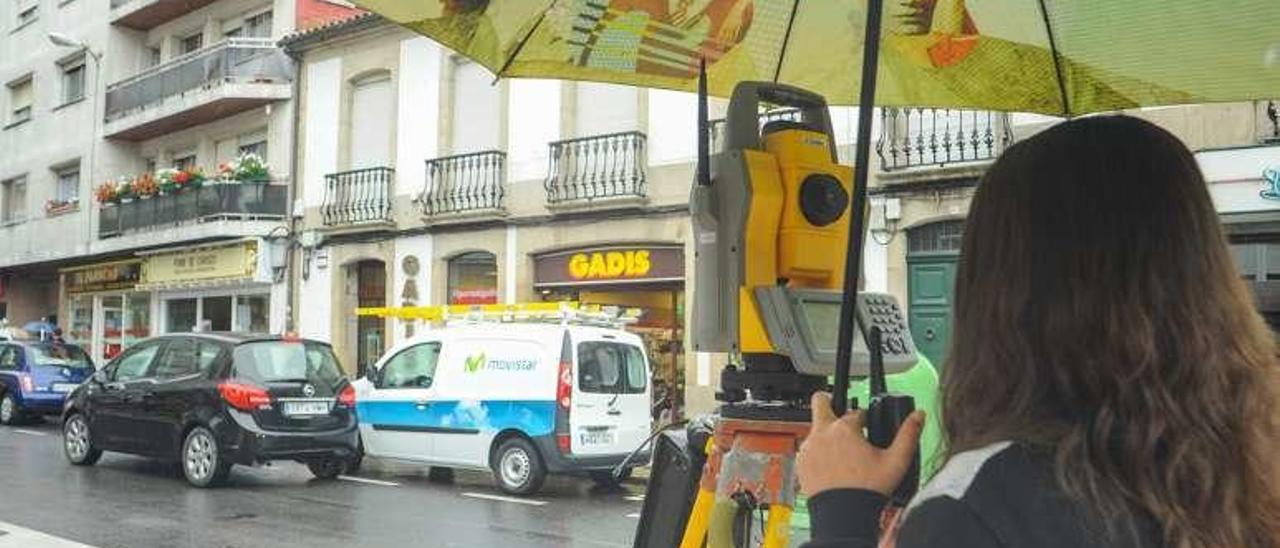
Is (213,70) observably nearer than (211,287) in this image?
Yes

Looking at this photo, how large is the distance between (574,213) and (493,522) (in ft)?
27.2

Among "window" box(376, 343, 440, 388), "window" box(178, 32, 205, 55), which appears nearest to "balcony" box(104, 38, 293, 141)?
"window" box(178, 32, 205, 55)

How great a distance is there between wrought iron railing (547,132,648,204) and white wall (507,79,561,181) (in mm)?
316

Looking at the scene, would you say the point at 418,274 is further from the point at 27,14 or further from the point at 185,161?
the point at 27,14

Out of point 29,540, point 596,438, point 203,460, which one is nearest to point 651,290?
point 596,438

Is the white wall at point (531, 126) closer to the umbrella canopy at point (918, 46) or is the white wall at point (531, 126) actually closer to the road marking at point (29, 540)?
the road marking at point (29, 540)

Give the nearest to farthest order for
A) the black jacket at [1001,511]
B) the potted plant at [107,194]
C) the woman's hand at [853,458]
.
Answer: the black jacket at [1001,511], the woman's hand at [853,458], the potted plant at [107,194]

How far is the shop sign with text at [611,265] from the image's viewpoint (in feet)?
52.4

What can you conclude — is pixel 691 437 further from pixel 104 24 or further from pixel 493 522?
pixel 104 24

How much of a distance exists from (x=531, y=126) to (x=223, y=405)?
8153mm

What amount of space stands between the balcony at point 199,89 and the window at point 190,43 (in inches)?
39.9

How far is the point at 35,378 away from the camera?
1795cm

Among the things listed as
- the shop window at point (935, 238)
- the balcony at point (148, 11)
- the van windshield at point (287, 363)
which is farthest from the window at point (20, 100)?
the shop window at point (935, 238)

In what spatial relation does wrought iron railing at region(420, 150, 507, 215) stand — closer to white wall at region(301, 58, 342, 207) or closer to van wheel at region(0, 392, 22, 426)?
white wall at region(301, 58, 342, 207)
